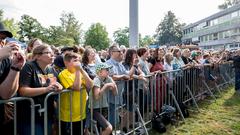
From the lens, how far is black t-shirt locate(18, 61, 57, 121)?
367cm

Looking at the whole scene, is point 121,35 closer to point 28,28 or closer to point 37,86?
point 28,28

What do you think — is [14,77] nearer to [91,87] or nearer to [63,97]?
[63,97]

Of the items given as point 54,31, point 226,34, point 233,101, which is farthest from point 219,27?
point 233,101

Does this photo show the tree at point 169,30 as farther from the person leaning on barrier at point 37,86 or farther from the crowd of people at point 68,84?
the person leaning on barrier at point 37,86

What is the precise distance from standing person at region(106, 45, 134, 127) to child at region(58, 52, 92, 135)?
1053 mm

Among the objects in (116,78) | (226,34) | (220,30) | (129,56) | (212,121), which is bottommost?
(212,121)

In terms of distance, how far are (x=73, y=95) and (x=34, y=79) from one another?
79 cm

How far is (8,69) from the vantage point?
3361 mm

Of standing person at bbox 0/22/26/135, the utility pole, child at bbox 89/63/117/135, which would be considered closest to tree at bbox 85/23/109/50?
the utility pole

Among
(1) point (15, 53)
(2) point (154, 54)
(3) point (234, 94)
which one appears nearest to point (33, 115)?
(1) point (15, 53)

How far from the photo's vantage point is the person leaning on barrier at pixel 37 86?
3656 mm

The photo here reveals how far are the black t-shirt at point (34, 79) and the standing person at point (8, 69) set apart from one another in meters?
0.27

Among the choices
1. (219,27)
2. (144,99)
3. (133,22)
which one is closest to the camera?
(144,99)

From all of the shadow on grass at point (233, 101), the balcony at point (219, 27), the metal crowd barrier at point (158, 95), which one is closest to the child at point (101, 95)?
the metal crowd barrier at point (158, 95)
